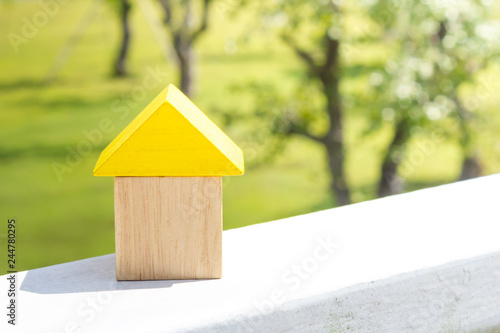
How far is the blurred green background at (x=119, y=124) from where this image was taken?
5.11 m

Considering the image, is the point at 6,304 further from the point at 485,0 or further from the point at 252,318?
the point at 485,0

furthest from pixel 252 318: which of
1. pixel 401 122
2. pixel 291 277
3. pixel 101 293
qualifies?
pixel 401 122

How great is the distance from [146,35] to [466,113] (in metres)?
4.91

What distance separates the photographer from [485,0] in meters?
3.77

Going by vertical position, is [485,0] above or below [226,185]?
above

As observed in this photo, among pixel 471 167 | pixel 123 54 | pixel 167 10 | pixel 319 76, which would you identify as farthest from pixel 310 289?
pixel 123 54

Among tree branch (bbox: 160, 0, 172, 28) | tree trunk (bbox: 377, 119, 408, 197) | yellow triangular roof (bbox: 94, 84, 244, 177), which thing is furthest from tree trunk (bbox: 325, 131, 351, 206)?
yellow triangular roof (bbox: 94, 84, 244, 177)

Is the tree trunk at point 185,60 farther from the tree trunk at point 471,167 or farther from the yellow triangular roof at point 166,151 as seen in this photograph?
the yellow triangular roof at point 166,151

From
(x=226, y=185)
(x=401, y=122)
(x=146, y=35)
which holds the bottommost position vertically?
(x=226, y=185)

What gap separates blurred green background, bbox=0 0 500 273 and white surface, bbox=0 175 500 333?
3.53 metres

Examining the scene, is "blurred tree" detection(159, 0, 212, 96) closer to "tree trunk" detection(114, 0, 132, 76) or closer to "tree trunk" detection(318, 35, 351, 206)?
"tree trunk" detection(318, 35, 351, 206)

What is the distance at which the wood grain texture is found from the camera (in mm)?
769

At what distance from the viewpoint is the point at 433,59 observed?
3826mm

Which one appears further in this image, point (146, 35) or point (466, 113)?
point (146, 35)
